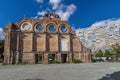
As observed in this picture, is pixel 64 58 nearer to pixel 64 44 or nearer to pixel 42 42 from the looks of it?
pixel 64 44

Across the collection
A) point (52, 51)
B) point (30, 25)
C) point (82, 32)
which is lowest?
point (52, 51)

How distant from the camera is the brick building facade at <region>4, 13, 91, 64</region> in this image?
39.2 m

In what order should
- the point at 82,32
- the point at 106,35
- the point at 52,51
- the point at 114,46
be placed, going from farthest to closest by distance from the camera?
the point at 82,32, the point at 106,35, the point at 114,46, the point at 52,51

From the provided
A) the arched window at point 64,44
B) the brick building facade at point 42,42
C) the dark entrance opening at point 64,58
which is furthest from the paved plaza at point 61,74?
the dark entrance opening at point 64,58

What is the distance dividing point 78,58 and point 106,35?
9450 cm

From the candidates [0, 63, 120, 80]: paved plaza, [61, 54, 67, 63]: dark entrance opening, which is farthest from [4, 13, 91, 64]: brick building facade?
[0, 63, 120, 80]: paved plaza

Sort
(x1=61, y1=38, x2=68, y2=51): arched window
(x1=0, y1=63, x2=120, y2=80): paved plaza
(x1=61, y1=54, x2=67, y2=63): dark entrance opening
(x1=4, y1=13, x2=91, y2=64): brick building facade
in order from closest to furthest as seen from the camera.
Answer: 1. (x1=0, y1=63, x2=120, y2=80): paved plaza
2. (x1=4, y1=13, x2=91, y2=64): brick building facade
3. (x1=61, y1=38, x2=68, y2=51): arched window
4. (x1=61, y1=54, x2=67, y2=63): dark entrance opening

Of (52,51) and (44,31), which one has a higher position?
(44,31)

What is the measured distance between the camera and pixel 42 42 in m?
→ 41.9

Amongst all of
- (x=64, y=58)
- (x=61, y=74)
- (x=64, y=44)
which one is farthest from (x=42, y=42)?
(x=61, y=74)

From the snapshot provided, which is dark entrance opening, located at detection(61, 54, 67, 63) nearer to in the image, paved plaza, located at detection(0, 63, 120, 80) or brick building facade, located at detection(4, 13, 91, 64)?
brick building facade, located at detection(4, 13, 91, 64)

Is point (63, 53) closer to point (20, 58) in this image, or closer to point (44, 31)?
point (44, 31)

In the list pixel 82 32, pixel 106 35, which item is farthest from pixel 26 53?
pixel 82 32

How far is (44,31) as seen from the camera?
140ft
